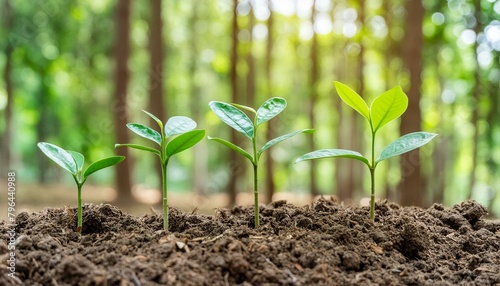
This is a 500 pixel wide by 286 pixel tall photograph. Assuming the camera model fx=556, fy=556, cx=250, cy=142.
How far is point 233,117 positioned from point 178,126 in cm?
18

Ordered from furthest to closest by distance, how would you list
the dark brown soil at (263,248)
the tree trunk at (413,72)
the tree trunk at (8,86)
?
the tree trunk at (8,86), the tree trunk at (413,72), the dark brown soil at (263,248)

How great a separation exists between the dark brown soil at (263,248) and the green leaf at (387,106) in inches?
13.5

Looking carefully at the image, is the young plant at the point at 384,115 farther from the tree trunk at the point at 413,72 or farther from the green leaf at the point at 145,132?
the tree trunk at the point at 413,72

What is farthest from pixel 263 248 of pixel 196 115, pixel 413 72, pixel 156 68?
pixel 196 115

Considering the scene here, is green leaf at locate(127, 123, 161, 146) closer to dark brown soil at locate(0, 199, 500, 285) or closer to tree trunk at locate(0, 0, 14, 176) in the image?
dark brown soil at locate(0, 199, 500, 285)

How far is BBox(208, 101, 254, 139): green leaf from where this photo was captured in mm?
1806

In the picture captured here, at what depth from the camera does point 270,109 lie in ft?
6.17

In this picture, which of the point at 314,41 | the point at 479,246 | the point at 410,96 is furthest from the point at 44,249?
the point at 314,41

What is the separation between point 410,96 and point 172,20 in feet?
46.2

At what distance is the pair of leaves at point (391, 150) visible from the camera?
176 cm

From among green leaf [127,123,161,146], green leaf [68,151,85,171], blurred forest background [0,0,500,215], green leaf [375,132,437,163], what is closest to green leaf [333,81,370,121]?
green leaf [375,132,437,163]

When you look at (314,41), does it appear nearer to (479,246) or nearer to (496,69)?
(496,69)

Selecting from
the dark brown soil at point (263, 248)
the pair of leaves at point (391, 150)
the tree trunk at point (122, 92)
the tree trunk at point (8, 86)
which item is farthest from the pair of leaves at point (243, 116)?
the tree trunk at point (8, 86)

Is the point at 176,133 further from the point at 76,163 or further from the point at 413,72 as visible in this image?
the point at 413,72
